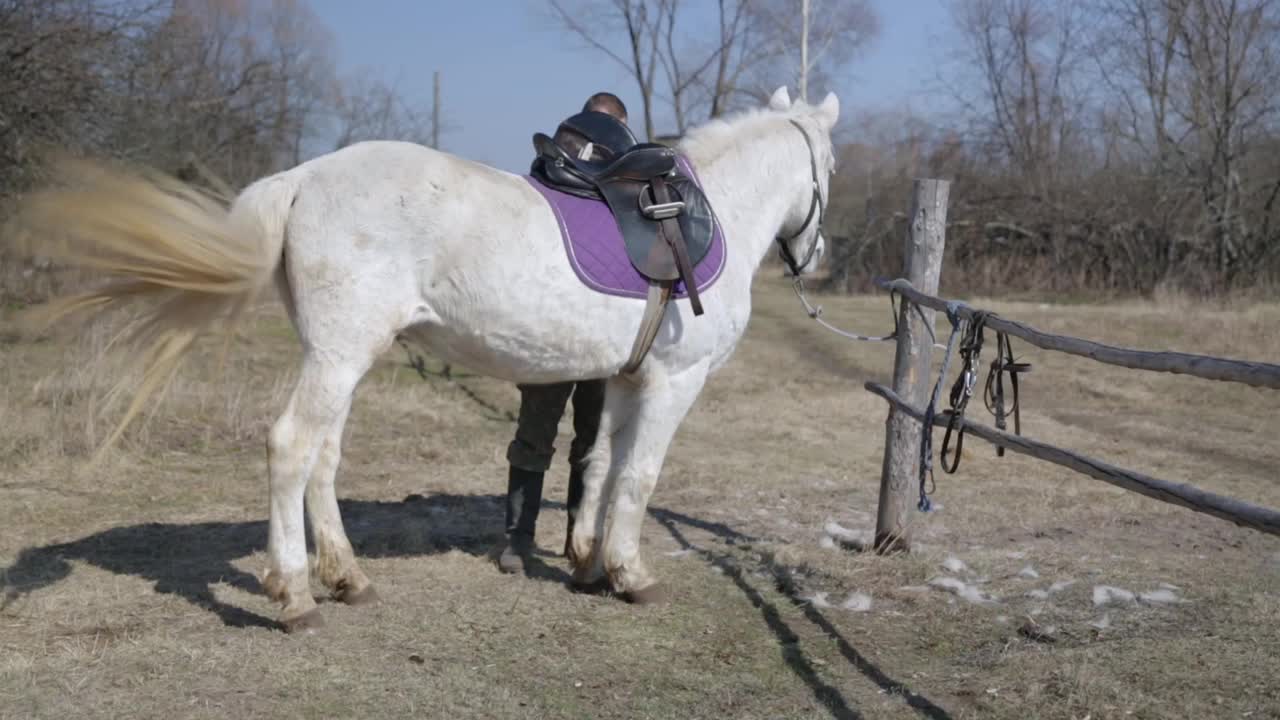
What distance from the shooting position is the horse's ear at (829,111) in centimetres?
511

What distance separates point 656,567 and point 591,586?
43cm

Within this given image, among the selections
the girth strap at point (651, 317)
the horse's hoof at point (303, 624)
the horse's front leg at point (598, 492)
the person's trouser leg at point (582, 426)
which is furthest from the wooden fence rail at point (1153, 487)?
the horse's hoof at point (303, 624)

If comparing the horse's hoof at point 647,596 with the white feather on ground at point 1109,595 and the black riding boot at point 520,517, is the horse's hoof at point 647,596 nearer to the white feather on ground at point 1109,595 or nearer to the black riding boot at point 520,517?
the black riding boot at point 520,517

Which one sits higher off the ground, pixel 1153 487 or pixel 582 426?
pixel 1153 487

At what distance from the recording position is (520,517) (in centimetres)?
485

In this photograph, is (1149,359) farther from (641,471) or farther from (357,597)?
(357,597)

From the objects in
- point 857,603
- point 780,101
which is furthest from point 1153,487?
point 780,101

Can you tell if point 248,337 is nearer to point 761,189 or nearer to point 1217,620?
point 761,189

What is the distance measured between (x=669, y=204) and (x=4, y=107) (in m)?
8.92

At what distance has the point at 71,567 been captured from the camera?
4.57 meters

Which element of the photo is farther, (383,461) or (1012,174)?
(1012,174)

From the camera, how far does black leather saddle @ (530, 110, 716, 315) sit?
4148mm

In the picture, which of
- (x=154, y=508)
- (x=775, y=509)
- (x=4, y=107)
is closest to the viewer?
(x=154, y=508)

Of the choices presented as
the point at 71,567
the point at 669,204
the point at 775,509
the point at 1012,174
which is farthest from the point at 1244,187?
the point at 71,567
